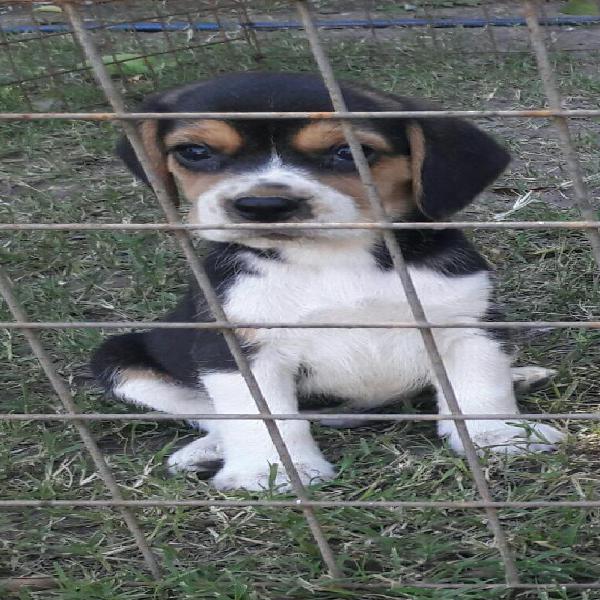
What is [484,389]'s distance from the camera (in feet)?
8.93

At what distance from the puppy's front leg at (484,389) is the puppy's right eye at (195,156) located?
0.76m

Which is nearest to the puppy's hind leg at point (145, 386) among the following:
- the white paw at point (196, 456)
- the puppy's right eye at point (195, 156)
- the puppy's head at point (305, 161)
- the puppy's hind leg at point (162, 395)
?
the puppy's hind leg at point (162, 395)

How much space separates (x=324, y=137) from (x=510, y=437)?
925mm

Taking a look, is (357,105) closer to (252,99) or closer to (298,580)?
(252,99)

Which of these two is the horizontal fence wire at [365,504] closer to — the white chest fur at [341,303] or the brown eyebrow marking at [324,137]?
the white chest fur at [341,303]

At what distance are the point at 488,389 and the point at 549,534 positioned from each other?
548mm

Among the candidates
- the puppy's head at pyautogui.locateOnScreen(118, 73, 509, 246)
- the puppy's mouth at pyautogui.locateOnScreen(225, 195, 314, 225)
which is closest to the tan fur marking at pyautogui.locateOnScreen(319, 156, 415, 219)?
the puppy's head at pyautogui.locateOnScreen(118, 73, 509, 246)

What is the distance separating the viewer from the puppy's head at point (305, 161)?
7.99 ft

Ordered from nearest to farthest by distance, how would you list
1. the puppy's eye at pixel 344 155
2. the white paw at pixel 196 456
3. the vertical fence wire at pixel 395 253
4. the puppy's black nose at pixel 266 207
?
the vertical fence wire at pixel 395 253 < the puppy's black nose at pixel 266 207 < the puppy's eye at pixel 344 155 < the white paw at pixel 196 456

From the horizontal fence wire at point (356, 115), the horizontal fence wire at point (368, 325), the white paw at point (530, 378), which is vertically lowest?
the white paw at point (530, 378)

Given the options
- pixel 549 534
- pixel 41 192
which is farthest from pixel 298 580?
pixel 41 192

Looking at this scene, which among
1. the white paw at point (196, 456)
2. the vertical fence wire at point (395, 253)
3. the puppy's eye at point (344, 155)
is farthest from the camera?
the white paw at point (196, 456)

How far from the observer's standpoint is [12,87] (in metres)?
6.23

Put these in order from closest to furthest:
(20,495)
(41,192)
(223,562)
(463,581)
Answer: (463,581) < (223,562) < (20,495) < (41,192)
